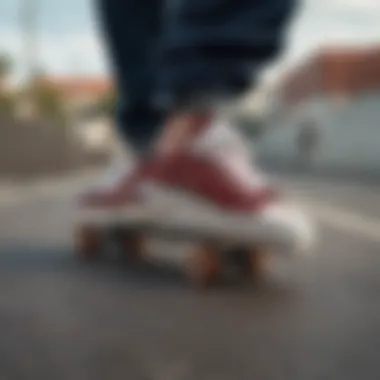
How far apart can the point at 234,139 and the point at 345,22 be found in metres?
0.21

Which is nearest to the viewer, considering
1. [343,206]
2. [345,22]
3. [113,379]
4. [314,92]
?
[113,379]

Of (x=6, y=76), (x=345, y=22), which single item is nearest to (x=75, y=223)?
(x=6, y=76)

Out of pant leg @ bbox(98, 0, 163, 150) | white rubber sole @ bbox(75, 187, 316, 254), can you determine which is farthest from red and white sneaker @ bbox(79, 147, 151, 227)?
pant leg @ bbox(98, 0, 163, 150)

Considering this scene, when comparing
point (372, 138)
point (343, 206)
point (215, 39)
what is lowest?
point (343, 206)

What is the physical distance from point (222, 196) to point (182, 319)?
0.99 feet

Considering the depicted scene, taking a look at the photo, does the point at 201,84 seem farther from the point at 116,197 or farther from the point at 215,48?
the point at 116,197

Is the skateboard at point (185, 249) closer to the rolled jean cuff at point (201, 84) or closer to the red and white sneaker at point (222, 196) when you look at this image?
the red and white sneaker at point (222, 196)

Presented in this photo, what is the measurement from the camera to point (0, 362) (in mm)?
704

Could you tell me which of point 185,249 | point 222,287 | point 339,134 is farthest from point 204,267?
point 339,134

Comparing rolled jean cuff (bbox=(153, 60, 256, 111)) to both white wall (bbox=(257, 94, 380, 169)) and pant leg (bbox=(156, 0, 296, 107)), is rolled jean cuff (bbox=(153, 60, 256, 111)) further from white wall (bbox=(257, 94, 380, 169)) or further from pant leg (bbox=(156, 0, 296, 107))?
white wall (bbox=(257, 94, 380, 169))

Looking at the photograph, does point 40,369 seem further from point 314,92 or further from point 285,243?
point 314,92

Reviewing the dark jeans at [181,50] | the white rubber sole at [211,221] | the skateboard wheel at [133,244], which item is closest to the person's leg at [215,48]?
the dark jeans at [181,50]

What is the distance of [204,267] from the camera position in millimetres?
1104

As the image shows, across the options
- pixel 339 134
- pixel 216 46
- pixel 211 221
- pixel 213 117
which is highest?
pixel 216 46
